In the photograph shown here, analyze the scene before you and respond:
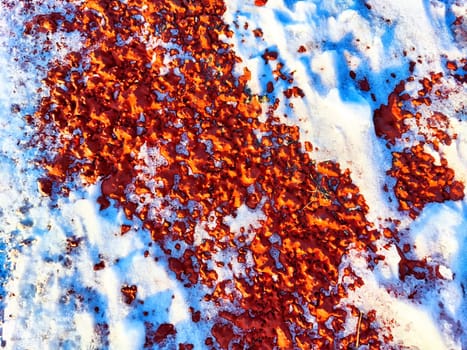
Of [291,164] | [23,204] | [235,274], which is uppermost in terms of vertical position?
[291,164]

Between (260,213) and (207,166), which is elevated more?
(207,166)

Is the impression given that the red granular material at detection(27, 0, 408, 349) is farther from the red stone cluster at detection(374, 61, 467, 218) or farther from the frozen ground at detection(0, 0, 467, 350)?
the red stone cluster at detection(374, 61, 467, 218)

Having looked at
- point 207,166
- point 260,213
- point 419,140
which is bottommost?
point 260,213

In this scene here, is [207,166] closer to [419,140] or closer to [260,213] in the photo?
[260,213]

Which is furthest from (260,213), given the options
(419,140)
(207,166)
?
(419,140)

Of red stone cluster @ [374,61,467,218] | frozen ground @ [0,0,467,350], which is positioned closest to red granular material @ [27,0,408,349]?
Result: frozen ground @ [0,0,467,350]

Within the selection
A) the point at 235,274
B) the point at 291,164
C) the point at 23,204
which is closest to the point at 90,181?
the point at 23,204

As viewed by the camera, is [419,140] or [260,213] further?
[419,140]

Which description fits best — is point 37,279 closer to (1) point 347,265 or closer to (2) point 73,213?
(2) point 73,213

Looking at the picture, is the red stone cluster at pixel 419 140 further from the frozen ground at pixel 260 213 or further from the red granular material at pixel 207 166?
the red granular material at pixel 207 166
